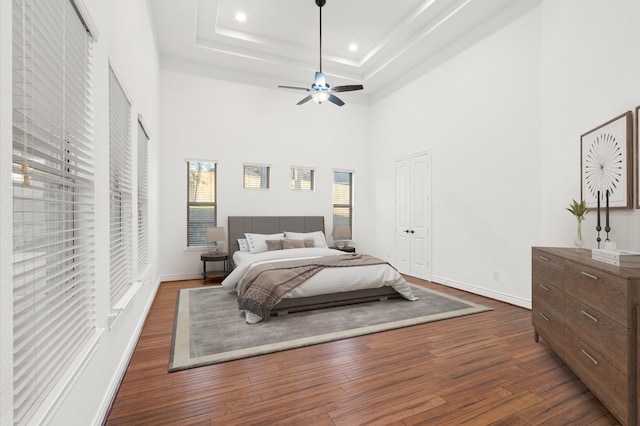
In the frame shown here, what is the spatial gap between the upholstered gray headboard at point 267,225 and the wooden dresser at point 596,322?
4.47m

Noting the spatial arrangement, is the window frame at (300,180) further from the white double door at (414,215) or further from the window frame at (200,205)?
the white double door at (414,215)

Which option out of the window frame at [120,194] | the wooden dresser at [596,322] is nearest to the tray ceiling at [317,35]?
the window frame at [120,194]

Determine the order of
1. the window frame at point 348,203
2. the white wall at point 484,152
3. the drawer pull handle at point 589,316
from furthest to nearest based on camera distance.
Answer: the window frame at point 348,203 → the white wall at point 484,152 → the drawer pull handle at point 589,316

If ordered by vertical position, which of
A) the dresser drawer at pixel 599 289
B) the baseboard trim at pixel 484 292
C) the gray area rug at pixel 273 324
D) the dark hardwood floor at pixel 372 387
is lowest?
the dark hardwood floor at pixel 372 387

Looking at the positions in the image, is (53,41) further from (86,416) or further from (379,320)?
(379,320)

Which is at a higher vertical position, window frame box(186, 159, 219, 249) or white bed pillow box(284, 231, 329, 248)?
window frame box(186, 159, 219, 249)

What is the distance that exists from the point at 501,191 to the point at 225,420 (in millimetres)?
4226

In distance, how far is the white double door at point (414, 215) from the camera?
5.69m

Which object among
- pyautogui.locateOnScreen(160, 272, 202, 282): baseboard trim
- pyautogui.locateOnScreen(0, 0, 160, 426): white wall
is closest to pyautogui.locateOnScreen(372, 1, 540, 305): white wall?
pyautogui.locateOnScreen(160, 272, 202, 282): baseboard trim

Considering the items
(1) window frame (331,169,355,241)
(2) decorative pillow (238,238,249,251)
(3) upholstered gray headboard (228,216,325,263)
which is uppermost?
(1) window frame (331,169,355,241)

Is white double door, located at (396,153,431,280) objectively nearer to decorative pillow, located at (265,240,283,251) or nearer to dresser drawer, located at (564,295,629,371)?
decorative pillow, located at (265,240,283,251)

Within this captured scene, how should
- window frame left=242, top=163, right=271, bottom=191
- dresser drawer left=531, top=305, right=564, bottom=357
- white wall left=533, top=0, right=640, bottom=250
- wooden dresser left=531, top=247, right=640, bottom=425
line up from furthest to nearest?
window frame left=242, top=163, right=271, bottom=191, white wall left=533, top=0, right=640, bottom=250, dresser drawer left=531, top=305, right=564, bottom=357, wooden dresser left=531, top=247, right=640, bottom=425

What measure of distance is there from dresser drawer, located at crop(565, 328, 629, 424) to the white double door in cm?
344

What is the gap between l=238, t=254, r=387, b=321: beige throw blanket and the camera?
3557 millimetres
